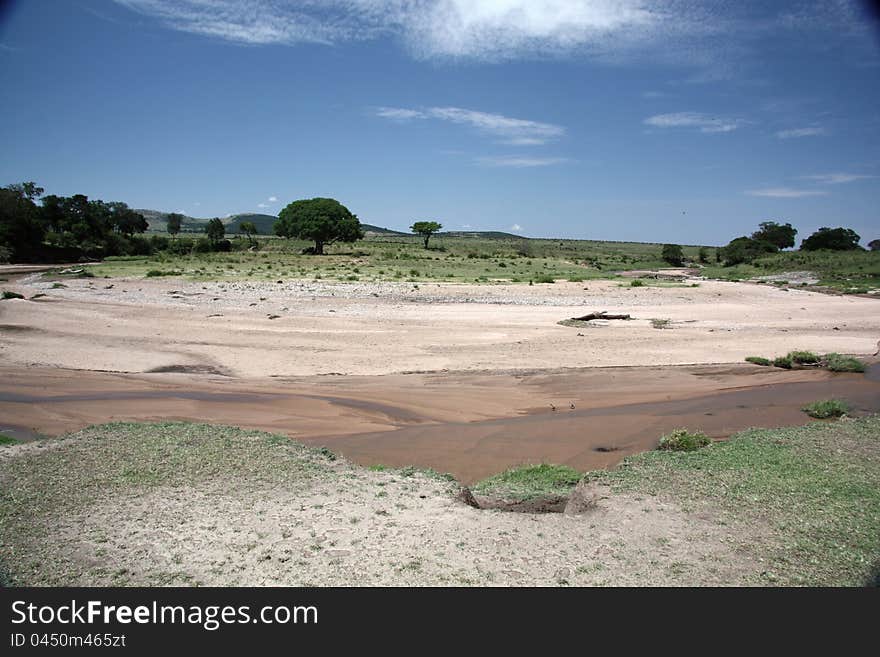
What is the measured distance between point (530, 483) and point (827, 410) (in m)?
8.19

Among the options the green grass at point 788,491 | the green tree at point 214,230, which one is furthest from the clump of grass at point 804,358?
the green tree at point 214,230

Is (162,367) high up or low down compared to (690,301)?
down

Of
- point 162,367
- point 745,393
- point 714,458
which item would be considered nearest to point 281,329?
point 162,367

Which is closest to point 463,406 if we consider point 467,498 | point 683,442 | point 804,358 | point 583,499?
point 683,442

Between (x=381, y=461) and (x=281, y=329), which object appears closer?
(x=381, y=461)

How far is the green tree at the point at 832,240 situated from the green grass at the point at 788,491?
262ft

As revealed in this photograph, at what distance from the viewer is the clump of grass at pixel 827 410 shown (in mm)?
12828

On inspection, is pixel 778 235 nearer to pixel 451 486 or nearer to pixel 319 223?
pixel 319 223

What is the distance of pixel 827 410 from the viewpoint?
42.2 ft

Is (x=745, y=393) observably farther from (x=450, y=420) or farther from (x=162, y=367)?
(x=162, y=367)

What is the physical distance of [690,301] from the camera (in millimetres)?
36125
